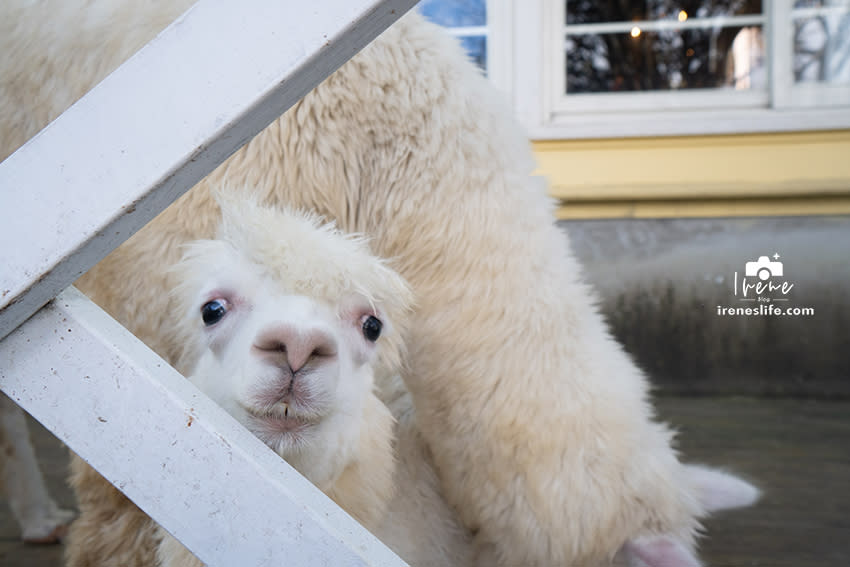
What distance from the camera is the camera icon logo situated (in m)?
3.07

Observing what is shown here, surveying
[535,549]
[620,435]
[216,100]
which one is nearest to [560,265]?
[620,435]

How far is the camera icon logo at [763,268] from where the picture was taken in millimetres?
3074

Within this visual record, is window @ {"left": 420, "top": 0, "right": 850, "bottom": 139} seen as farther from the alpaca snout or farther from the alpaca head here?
the alpaca snout

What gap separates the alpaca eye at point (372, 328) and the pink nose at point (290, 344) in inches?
6.6

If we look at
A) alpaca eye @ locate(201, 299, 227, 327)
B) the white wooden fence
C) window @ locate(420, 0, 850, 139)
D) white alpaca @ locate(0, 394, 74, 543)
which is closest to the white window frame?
window @ locate(420, 0, 850, 139)

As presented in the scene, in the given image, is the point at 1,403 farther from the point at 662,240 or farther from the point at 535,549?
the point at 662,240

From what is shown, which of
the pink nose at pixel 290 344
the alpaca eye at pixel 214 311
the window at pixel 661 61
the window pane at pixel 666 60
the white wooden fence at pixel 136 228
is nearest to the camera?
the white wooden fence at pixel 136 228

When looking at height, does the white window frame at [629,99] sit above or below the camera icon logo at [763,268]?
above

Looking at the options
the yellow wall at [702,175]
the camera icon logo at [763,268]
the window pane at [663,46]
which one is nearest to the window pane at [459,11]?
the window pane at [663,46]

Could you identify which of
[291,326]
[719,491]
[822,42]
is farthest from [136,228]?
[822,42]

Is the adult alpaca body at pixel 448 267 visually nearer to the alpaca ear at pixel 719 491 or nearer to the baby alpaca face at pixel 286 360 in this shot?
the alpaca ear at pixel 719 491

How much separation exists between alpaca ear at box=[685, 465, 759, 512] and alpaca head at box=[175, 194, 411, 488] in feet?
1.81

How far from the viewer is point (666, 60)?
356 centimetres

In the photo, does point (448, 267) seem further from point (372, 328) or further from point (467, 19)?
point (467, 19)
